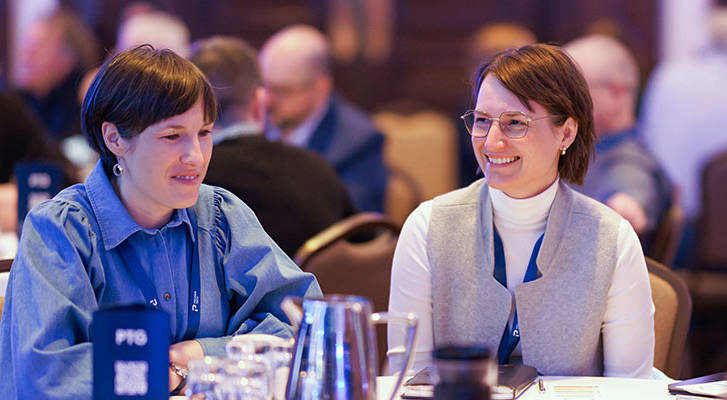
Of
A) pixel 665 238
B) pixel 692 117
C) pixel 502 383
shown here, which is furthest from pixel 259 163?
pixel 692 117

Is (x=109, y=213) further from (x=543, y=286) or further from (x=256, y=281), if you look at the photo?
(x=543, y=286)

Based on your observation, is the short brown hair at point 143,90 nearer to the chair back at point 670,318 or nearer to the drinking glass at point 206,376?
the drinking glass at point 206,376

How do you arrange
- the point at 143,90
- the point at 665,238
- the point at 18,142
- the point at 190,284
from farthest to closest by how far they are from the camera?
1. the point at 18,142
2. the point at 665,238
3. the point at 190,284
4. the point at 143,90

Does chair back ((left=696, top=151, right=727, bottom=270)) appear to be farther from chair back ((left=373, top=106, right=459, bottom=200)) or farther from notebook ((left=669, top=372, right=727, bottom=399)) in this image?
notebook ((left=669, top=372, right=727, bottom=399))

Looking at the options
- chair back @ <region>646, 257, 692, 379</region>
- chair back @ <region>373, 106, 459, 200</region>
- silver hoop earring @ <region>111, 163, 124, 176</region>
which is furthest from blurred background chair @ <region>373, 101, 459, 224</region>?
silver hoop earring @ <region>111, 163, 124, 176</region>

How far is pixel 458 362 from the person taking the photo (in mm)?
1355

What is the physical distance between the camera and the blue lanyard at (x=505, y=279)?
2126 millimetres

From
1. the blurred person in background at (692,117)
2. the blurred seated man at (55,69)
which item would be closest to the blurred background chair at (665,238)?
the blurred person in background at (692,117)

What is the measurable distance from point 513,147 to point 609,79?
6.68 ft

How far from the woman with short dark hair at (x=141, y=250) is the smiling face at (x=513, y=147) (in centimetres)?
48

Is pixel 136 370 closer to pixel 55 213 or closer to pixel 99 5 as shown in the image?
pixel 55 213

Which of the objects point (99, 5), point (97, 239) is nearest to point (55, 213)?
point (97, 239)

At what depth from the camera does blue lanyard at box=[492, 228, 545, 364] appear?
2126mm

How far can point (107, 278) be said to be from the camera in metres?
1.75
